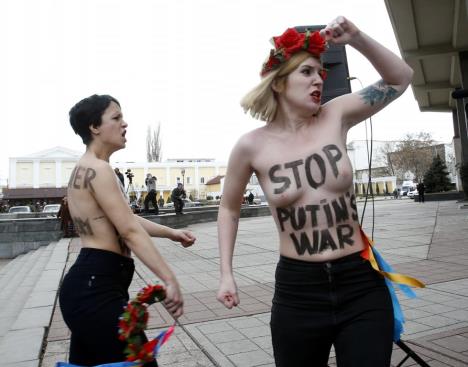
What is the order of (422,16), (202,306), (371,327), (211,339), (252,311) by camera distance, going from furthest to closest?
(422,16) → (202,306) → (252,311) → (211,339) → (371,327)

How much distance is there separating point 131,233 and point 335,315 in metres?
0.96

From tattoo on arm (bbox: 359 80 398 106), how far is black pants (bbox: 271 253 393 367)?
77cm

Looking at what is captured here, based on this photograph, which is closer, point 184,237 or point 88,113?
point 88,113

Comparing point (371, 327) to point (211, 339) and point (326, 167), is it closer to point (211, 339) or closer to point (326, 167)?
point (326, 167)

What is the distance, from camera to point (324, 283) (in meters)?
1.78

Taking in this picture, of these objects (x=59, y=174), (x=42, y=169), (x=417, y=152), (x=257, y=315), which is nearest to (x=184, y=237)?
(x=257, y=315)

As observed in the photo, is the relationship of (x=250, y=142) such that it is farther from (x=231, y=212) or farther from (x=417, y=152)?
(x=417, y=152)

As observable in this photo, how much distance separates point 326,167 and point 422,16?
57.3 ft

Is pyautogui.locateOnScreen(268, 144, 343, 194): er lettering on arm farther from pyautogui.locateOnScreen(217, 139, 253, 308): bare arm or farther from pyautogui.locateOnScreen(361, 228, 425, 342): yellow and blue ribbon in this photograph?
pyautogui.locateOnScreen(361, 228, 425, 342): yellow and blue ribbon

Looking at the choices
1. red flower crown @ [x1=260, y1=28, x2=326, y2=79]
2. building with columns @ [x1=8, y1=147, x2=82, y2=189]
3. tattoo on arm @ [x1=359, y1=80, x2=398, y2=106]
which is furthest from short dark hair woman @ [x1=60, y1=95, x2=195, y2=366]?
building with columns @ [x1=8, y1=147, x2=82, y2=189]

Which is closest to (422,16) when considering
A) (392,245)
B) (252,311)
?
(392,245)

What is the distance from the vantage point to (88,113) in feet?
7.03

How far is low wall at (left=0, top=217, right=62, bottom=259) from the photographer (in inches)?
680

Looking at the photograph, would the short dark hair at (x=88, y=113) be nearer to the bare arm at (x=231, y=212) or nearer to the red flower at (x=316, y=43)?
the bare arm at (x=231, y=212)
